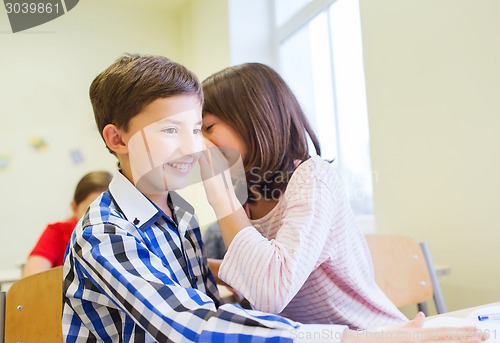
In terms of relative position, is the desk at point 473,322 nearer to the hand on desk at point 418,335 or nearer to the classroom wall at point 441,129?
the hand on desk at point 418,335

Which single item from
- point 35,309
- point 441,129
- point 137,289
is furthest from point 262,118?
point 441,129

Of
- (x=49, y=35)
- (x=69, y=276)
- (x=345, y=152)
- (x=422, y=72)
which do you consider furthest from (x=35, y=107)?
(x=69, y=276)

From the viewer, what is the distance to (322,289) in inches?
34.7

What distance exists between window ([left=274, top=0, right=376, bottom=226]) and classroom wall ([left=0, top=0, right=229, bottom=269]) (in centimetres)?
78

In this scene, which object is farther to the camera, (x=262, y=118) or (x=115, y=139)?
(x=262, y=118)

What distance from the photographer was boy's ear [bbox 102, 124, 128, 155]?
0.78 metres

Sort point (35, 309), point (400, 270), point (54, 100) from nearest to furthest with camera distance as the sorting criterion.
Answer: point (35, 309) < point (400, 270) < point (54, 100)

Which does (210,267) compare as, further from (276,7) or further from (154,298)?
(276,7)

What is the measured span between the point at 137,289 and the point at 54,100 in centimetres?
337

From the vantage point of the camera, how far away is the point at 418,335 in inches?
21.5

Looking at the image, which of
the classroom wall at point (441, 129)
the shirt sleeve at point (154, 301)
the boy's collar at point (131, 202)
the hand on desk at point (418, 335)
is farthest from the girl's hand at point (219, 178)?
the classroom wall at point (441, 129)

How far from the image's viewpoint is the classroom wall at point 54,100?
3391 mm

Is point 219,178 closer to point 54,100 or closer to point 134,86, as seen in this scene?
point 134,86

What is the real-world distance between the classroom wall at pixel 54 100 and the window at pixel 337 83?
0.78 metres
